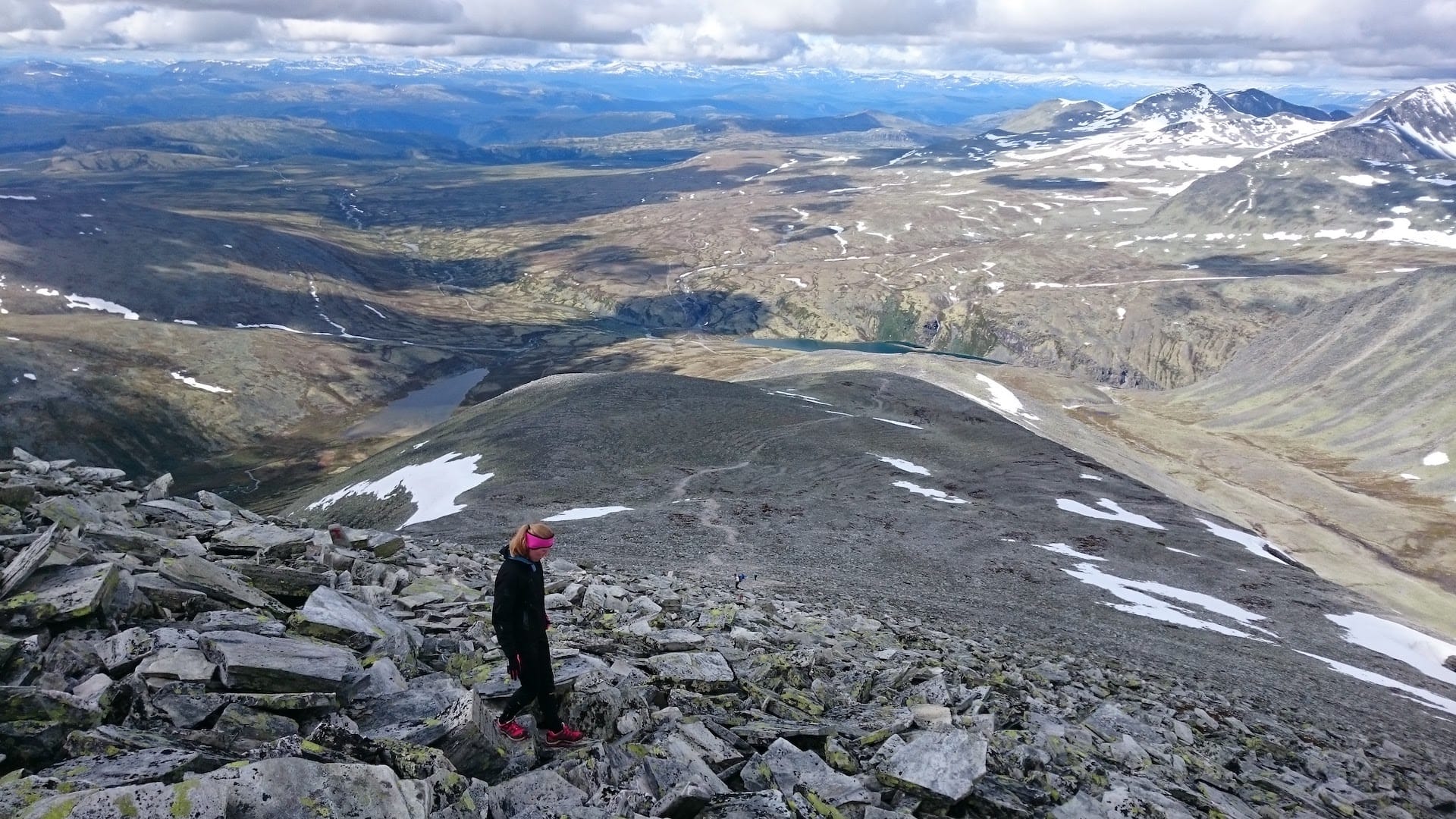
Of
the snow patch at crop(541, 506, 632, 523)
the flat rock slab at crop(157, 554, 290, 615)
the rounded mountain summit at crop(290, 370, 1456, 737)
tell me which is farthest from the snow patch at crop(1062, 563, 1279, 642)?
the flat rock slab at crop(157, 554, 290, 615)

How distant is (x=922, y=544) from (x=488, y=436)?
37.3 metres

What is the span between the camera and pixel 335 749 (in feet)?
29.5

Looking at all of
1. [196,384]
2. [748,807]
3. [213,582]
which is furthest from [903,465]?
[196,384]

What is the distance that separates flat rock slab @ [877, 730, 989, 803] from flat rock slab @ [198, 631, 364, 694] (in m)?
7.90

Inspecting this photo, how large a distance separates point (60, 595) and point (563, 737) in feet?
26.5

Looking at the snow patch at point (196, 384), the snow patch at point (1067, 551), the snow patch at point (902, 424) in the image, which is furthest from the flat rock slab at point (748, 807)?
the snow patch at point (196, 384)

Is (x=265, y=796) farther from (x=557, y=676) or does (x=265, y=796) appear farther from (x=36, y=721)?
(x=557, y=676)

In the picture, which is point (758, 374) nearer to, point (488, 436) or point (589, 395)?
point (589, 395)

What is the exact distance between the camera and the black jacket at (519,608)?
38.2ft

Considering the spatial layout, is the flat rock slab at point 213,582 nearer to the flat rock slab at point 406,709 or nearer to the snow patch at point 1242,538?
the flat rock slab at point 406,709

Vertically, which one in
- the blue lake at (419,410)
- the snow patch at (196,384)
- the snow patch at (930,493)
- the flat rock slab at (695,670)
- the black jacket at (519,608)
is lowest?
the blue lake at (419,410)

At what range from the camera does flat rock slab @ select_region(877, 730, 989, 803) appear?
11.5m

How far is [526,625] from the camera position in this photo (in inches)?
459

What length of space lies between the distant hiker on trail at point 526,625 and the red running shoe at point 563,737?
2 centimetres
